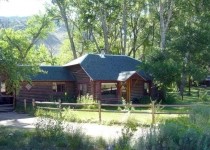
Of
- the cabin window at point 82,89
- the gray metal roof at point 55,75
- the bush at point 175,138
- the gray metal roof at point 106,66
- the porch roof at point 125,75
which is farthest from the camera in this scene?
the cabin window at point 82,89

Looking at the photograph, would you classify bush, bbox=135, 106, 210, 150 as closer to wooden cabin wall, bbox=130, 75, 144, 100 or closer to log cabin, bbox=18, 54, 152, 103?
log cabin, bbox=18, 54, 152, 103

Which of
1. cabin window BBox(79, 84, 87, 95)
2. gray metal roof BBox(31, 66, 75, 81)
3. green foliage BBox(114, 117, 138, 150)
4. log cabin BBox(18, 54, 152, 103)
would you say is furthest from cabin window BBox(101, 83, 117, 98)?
green foliage BBox(114, 117, 138, 150)

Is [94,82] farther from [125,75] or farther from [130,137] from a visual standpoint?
[130,137]

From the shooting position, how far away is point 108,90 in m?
36.1

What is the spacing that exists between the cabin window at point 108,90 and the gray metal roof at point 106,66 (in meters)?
0.85

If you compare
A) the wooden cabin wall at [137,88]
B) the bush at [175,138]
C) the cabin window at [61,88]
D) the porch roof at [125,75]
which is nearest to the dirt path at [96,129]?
the bush at [175,138]

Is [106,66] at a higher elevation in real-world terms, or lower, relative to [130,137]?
higher

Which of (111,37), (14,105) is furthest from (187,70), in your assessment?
(111,37)

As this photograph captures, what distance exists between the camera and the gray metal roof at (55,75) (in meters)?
36.4

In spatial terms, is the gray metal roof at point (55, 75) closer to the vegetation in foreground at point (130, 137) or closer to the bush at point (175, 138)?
the vegetation in foreground at point (130, 137)

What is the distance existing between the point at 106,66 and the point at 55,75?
4.65 m

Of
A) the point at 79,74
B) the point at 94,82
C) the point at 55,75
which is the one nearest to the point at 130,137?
the point at 94,82

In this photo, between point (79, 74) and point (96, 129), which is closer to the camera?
point (96, 129)

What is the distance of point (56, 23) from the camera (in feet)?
178
